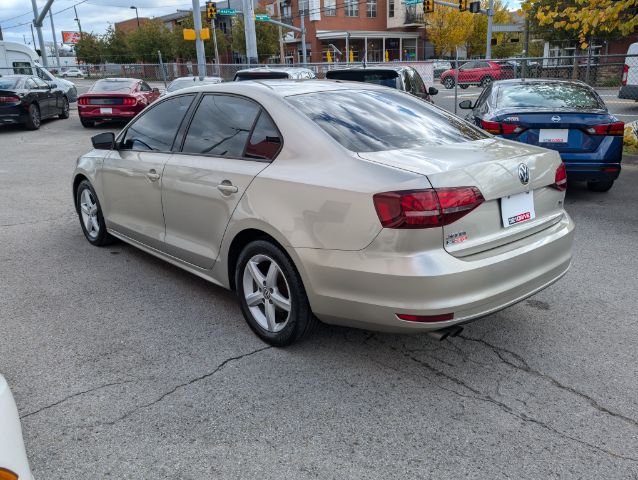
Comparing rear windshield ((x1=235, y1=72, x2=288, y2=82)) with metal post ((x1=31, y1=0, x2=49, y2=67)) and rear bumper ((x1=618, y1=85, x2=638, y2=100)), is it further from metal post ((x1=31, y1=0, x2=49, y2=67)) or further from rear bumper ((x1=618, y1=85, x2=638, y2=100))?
metal post ((x1=31, y1=0, x2=49, y2=67))

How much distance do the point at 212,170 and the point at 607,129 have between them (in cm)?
518

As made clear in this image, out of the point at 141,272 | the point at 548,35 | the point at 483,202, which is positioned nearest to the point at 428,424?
the point at 483,202

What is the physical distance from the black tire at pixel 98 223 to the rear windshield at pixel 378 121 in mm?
2761

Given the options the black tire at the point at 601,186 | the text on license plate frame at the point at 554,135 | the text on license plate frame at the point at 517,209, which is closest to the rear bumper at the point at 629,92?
the black tire at the point at 601,186

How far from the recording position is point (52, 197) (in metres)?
8.29

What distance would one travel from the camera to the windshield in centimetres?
1534

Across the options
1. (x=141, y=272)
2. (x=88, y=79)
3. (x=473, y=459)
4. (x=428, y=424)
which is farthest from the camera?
(x=88, y=79)

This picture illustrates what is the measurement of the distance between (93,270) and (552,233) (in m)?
3.82

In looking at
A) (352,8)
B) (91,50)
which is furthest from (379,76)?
(91,50)

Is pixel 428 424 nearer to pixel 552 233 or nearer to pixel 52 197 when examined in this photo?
pixel 552 233

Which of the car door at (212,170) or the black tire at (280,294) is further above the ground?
the car door at (212,170)

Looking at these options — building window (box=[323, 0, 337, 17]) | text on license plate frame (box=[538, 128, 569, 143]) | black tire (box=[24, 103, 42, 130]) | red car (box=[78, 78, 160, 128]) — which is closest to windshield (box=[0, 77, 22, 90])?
black tire (box=[24, 103, 42, 130])

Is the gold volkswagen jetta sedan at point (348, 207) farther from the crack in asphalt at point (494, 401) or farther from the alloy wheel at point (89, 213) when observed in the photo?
the alloy wheel at point (89, 213)

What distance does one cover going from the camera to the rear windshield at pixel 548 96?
7445 mm
